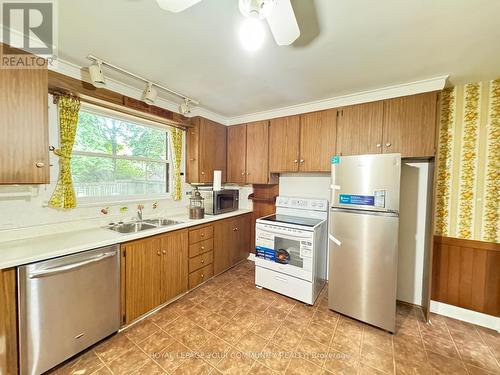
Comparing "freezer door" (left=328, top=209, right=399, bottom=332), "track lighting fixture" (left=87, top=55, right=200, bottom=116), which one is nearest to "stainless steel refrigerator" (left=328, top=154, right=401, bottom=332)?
"freezer door" (left=328, top=209, right=399, bottom=332)

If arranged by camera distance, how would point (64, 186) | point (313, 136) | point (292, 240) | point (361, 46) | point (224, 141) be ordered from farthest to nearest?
point (224, 141), point (313, 136), point (292, 240), point (64, 186), point (361, 46)

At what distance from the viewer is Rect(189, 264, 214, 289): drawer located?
2.56 metres

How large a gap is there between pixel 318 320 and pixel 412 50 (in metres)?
2.63

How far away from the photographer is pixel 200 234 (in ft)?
8.60

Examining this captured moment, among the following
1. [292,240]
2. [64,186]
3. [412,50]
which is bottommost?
[292,240]

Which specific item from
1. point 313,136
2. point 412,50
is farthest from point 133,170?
point 412,50

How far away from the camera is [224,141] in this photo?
11.4 ft

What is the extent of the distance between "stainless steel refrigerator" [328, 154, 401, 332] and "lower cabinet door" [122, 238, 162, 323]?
1896mm

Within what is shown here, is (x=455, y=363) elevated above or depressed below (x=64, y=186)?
below

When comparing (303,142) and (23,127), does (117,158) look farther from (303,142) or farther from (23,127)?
(303,142)

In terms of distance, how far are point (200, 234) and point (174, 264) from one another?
1.55 ft

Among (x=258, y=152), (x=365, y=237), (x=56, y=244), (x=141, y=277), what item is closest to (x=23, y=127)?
(x=56, y=244)

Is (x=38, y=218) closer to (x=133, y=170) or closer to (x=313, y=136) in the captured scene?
(x=133, y=170)

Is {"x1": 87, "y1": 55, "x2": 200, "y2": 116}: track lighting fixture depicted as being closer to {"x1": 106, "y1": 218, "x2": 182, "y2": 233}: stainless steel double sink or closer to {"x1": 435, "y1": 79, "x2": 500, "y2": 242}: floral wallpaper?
{"x1": 106, "y1": 218, "x2": 182, "y2": 233}: stainless steel double sink
